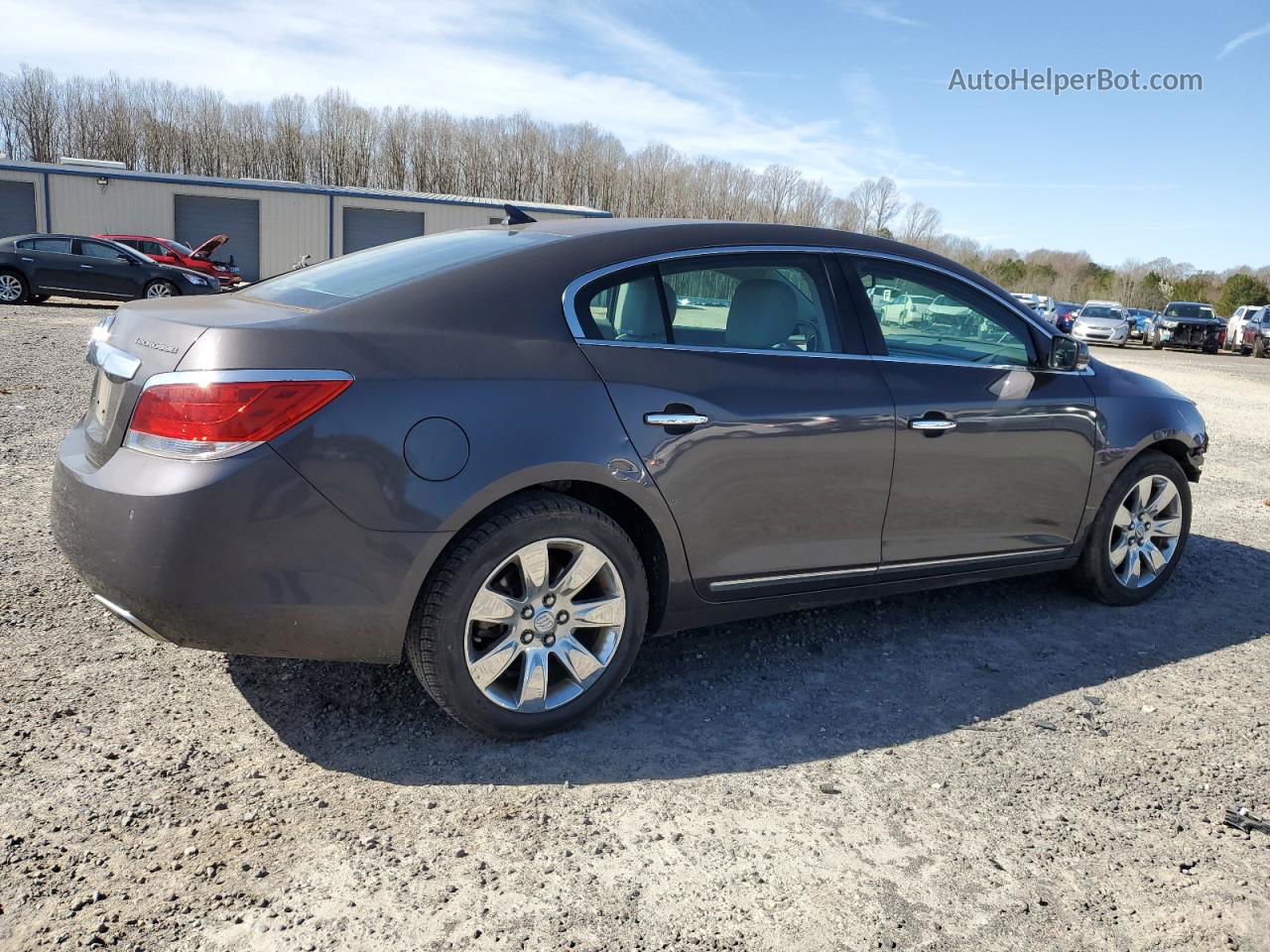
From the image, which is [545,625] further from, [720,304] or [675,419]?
[720,304]

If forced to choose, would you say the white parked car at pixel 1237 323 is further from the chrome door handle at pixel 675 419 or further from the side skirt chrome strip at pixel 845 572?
the chrome door handle at pixel 675 419

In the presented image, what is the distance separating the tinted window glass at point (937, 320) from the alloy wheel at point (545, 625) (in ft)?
4.99

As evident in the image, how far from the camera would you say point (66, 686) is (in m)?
3.21

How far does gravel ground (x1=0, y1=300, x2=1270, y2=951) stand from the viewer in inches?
90.4

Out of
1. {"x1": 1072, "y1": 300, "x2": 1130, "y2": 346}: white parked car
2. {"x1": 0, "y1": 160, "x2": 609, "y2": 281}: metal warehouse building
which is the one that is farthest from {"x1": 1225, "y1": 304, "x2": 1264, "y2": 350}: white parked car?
{"x1": 0, "y1": 160, "x2": 609, "y2": 281}: metal warehouse building

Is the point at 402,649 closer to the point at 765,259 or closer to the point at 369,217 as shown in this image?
the point at 765,259

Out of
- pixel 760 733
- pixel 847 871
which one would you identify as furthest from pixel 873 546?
pixel 847 871

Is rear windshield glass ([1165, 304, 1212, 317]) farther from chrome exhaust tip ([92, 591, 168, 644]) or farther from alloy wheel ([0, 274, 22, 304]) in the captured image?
chrome exhaust tip ([92, 591, 168, 644])

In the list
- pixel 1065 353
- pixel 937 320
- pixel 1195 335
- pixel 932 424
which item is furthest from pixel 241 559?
pixel 1195 335

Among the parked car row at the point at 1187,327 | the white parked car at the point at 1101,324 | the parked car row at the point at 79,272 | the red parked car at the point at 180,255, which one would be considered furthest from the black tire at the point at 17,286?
the white parked car at the point at 1101,324

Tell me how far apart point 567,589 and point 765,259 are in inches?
56.2

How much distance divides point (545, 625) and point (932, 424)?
168cm

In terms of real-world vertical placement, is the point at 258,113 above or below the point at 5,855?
above

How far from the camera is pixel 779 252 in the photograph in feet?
11.9
